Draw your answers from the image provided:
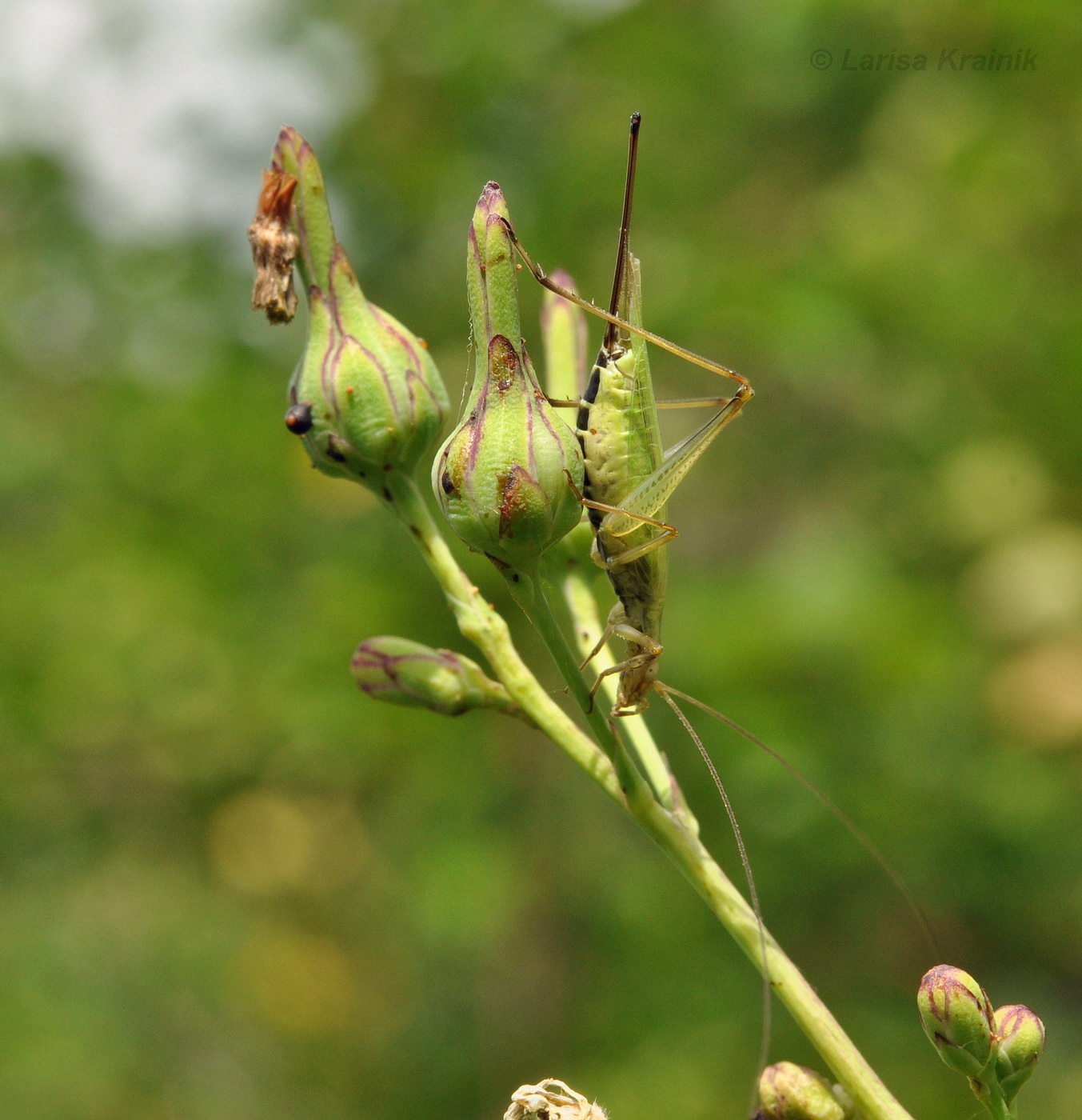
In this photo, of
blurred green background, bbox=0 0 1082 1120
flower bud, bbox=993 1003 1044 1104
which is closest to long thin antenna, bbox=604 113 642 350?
flower bud, bbox=993 1003 1044 1104

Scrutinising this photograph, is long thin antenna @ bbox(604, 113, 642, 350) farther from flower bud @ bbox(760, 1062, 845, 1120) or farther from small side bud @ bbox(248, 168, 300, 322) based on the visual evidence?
flower bud @ bbox(760, 1062, 845, 1120)

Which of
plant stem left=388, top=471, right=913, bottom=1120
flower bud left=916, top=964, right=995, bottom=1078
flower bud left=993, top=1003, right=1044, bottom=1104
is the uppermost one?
plant stem left=388, top=471, right=913, bottom=1120

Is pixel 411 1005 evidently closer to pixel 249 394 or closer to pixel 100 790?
pixel 100 790

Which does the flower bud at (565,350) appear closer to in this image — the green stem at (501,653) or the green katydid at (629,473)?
the green katydid at (629,473)

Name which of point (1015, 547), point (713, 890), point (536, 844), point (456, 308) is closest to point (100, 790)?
point (536, 844)

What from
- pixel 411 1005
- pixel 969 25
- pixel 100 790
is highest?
pixel 969 25

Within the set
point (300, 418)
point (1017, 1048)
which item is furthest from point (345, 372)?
point (1017, 1048)
